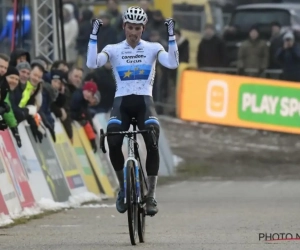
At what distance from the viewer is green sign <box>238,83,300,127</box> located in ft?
87.2

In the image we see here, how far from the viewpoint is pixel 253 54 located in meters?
28.7

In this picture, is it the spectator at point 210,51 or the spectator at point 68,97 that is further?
the spectator at point 210,51

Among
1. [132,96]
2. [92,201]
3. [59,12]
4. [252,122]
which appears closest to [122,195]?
[132,96]

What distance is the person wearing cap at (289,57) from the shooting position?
91.7 feet

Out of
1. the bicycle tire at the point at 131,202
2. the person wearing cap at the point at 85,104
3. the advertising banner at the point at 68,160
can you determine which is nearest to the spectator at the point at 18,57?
the advertising banner at the point at 68,160

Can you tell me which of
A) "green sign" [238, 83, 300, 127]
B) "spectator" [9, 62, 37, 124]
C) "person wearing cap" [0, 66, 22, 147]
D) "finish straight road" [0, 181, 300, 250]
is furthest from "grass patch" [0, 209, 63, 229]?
"green sign" [238, 83, 300, 127]

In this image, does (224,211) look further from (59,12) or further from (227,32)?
(227,32)

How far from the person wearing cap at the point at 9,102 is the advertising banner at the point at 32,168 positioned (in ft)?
1.02

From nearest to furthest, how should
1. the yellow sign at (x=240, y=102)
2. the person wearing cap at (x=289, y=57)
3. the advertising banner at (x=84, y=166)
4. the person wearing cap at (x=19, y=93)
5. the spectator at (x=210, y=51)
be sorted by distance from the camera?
the person wearing cap at (x=19, y=93) → the advertising banner at (x=84, y=166) → the yellow sign at (x=240, y=102) → the person wearing cap at (x=289, y=57) → the spectator at (x=210, y=51)

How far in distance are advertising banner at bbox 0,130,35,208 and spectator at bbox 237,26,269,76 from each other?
12.8 metres

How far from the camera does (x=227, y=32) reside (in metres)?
30.4

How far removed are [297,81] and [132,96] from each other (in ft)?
51.6

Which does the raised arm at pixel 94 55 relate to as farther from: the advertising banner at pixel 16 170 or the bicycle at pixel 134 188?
the advertising banner at pixel 16 170

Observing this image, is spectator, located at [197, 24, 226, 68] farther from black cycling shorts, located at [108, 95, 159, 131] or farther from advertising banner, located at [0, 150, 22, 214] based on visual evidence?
black cycling shorts, located at [108, 95, 159, 131]
